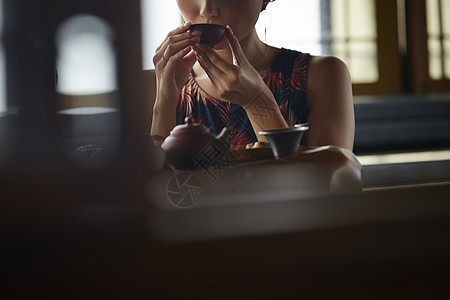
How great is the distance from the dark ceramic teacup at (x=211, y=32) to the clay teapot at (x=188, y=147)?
85 mm

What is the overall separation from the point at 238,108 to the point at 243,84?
31 millimetres

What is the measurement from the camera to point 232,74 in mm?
455

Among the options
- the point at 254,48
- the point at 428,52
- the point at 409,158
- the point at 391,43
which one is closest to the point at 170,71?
the point at 254,48

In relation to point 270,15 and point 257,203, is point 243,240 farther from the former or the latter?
point 270,15

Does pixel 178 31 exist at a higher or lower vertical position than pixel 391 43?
lower

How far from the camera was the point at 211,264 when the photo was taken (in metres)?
0.41

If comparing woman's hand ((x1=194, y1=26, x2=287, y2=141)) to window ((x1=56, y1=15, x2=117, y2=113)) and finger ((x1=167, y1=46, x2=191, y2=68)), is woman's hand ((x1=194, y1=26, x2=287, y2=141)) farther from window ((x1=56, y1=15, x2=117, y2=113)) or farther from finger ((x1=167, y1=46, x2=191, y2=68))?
window ((x1=56, y1=15, x2=117, y2=113))

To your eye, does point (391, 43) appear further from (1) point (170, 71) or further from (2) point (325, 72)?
(1) point (170, 71)

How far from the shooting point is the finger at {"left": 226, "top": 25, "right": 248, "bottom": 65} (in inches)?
17.6

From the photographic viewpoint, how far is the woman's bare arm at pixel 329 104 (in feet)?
1.65

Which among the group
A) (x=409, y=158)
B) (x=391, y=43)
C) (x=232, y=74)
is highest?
(x=391, y=43)

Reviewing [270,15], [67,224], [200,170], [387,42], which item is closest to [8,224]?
[67,224]

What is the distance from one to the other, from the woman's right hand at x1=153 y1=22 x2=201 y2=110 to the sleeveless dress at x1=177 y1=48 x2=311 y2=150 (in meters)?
0.01

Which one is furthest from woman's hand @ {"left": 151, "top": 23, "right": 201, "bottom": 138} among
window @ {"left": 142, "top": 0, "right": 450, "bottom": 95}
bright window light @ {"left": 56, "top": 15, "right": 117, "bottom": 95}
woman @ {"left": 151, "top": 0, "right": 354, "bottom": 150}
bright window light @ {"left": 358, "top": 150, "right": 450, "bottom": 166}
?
bright window light @ {"left": 358, "top": 150, "right": 450, "bottom": 166}
